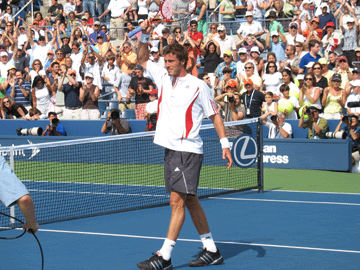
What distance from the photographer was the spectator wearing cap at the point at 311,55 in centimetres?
1641

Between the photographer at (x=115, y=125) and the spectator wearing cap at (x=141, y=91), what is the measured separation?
0.91 meters

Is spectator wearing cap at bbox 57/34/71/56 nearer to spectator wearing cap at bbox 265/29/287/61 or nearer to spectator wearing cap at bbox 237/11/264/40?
spectator wearing cap at bbox 237/11/264/40

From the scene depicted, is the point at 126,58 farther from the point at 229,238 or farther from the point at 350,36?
the point at 229,238

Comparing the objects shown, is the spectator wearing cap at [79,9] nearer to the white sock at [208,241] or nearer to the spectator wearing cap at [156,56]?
the spectator wearing cap at [156,56]

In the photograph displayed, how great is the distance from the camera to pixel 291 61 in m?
17.1

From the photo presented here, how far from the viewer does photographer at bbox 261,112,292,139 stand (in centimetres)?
1460

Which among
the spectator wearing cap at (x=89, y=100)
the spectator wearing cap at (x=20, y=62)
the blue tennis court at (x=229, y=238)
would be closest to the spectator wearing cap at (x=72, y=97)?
the spectator wearing cap at (x=89, y=100)

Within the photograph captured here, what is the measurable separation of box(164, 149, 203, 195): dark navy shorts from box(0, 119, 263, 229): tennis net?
3154 mm

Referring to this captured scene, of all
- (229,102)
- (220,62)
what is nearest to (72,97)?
(220,62)

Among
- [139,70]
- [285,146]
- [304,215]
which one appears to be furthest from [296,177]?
[139,70]

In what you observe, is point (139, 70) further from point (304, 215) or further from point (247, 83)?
point (304, 215)

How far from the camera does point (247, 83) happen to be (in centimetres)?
1529

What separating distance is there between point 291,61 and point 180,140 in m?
11.5

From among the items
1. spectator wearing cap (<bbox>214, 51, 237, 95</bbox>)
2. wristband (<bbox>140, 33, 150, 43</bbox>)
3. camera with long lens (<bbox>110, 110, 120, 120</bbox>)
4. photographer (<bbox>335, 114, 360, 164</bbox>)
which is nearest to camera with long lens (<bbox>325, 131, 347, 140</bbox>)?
photographer (<bbox>335, 114, 360, 164</bbox>)
